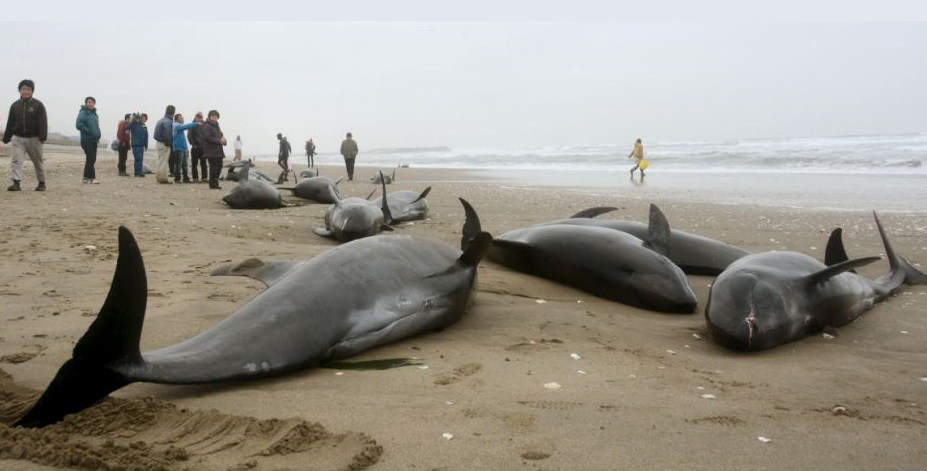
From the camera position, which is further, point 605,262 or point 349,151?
point 349,151

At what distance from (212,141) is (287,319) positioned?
48.5ft

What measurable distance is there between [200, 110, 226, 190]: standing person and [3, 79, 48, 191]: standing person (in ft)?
14.0

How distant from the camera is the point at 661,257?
598 cm

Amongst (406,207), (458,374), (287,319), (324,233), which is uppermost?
(406,207)

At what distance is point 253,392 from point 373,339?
920 millimetres

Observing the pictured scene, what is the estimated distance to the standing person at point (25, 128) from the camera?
12.7 metres

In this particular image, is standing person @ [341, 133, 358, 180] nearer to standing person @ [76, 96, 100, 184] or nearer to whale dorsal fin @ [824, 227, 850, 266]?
standing person @ [76, 96, 100, 184]

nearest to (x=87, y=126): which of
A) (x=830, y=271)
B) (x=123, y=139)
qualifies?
(x=123, y=139)

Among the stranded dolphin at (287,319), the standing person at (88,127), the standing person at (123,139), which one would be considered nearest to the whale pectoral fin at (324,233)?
the stranded dolphin at (287,319)

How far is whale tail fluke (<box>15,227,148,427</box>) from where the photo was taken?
8.02ft

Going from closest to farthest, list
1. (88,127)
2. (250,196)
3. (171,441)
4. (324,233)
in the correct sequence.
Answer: (171,441) < (324,233) < (250,196) < (88,127)

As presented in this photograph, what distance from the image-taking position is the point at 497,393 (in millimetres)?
3166

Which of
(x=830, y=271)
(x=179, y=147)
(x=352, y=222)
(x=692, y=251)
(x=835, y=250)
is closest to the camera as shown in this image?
(x=830, y=271)

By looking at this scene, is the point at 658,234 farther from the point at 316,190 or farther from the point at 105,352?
the point at 316,190
